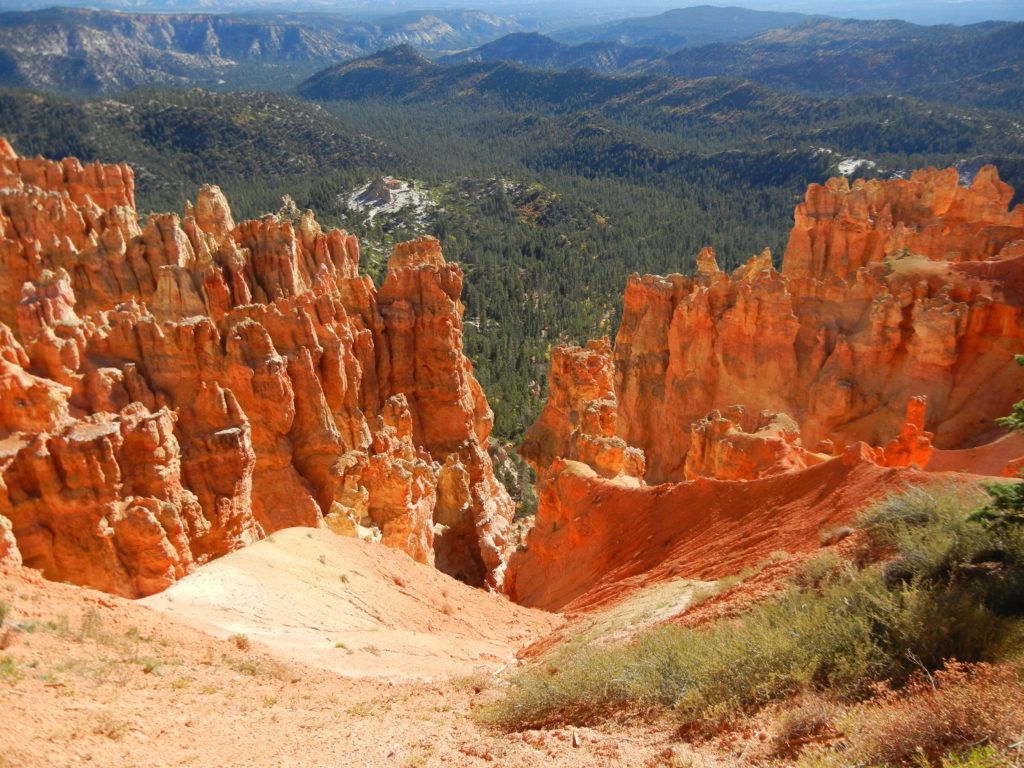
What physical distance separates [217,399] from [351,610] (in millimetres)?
7458

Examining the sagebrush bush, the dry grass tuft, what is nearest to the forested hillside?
the sagebrush bush

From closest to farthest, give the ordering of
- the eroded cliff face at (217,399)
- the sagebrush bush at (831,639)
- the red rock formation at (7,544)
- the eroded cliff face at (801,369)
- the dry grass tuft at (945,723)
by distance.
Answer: the dry grass tuft at (945,723) < the sagebrush bush at (831,639) < the red rock formation at (7,544) < the eroded cliff face at (217,399) < the eroded cliff face at (801,369)

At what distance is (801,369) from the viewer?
2941cm

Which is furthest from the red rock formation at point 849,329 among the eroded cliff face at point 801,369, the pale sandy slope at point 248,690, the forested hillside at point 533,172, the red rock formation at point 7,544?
the red rock formation at point 7,544

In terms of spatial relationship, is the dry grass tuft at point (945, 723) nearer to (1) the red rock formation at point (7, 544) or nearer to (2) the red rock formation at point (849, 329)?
(1) the red rock formation at point (7, 544)

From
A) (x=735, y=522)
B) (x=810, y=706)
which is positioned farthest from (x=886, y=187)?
(x=810, y=706)

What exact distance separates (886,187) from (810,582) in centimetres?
3828

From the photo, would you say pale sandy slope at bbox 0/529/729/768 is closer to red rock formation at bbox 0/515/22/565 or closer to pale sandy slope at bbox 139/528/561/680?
pale sandy slope at bbox 139/528/561/680

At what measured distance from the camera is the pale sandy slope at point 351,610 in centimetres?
1067

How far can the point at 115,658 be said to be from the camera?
789cm

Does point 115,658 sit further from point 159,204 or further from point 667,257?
point 159,204

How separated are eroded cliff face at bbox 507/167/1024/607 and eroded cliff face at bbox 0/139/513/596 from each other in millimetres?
4183

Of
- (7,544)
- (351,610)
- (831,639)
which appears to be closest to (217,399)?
(7,544)

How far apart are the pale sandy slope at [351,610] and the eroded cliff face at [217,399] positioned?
8.45ft
